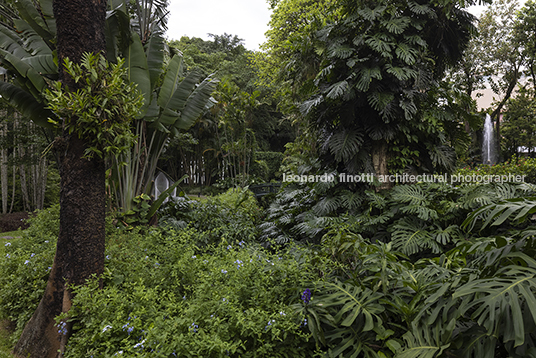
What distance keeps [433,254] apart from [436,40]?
343cm

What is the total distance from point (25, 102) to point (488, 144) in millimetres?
22019

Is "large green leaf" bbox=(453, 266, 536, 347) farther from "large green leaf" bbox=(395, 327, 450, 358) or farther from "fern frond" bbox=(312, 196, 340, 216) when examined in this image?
"fern frond" bbox=(312, 196, 340, 216)

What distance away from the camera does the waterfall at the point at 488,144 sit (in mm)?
17766

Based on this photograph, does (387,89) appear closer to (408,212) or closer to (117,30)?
(408,212)

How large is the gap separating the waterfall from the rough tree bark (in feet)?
67.5

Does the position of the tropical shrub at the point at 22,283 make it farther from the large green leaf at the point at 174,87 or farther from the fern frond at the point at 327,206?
the fern frond at the point at 327,206

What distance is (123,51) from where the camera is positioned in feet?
15.7

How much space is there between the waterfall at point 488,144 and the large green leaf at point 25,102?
811 inches

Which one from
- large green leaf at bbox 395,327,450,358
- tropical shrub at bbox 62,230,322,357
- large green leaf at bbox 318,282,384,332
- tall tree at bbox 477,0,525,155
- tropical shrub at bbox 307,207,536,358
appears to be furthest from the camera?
tall tree at bbox 477,0,525,155

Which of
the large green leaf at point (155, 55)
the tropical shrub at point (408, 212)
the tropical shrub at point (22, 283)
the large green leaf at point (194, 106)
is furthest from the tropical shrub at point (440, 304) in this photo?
the large green leaf at point (155, 55)

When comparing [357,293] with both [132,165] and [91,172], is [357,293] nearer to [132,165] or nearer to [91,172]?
[91,172]

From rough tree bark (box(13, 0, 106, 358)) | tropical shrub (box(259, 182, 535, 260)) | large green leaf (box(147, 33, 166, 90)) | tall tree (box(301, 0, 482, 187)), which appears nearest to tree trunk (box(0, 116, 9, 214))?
large green leaf (box(147, 33, 166, 90))

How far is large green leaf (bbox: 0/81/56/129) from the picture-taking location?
4.44 m

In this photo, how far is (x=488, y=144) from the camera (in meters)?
18.4
